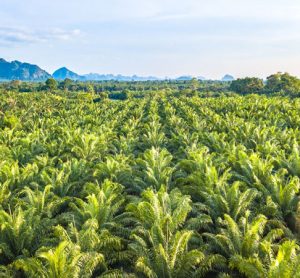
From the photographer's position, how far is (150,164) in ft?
77.4

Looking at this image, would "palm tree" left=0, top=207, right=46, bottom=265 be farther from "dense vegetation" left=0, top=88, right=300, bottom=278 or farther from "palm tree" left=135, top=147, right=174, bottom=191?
"palm tree" left=135, top=147, right=174, bottom=191

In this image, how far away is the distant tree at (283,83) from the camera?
3962 inches

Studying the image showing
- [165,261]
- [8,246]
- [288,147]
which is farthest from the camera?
[288,147]

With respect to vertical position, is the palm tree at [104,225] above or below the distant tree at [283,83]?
below

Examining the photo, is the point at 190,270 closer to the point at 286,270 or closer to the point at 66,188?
the point at 286,270

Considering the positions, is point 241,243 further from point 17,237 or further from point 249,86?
point 249,86

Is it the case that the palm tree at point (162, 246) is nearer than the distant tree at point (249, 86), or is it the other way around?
the palm tree at point (162, 246)

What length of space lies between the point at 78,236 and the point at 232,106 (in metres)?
49.8

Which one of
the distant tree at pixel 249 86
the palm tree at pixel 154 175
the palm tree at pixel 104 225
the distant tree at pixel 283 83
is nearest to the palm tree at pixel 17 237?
the palm tree at pixel 104 225

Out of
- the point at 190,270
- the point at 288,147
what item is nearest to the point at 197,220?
the point at 190,270

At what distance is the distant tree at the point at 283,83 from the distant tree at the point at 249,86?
3157mm

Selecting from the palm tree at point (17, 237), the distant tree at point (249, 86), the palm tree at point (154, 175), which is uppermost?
the distant tree at point (249, 86)

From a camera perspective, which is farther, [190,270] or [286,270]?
[190,270]

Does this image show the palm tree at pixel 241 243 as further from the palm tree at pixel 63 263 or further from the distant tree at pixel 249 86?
Answer: the distant tree at pixel 249 86
